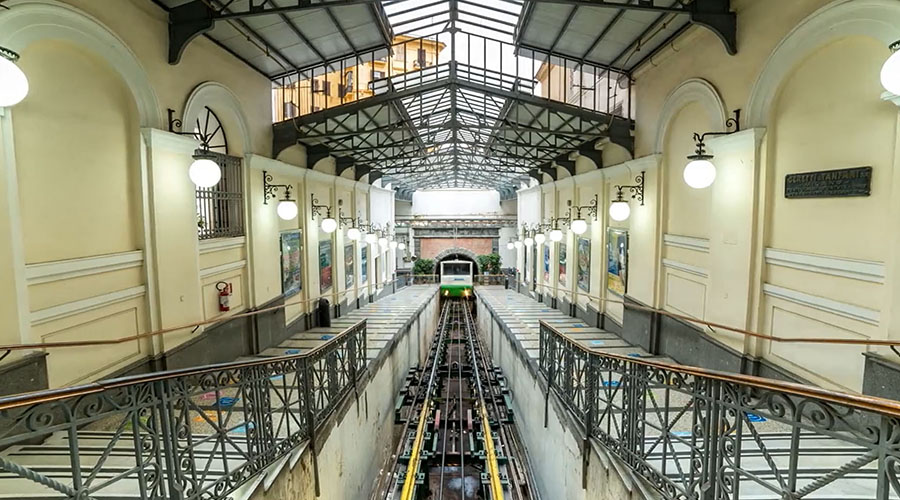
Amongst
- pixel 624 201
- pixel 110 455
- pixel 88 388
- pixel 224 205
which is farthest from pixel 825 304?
pixel 224 205

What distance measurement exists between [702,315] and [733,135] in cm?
255

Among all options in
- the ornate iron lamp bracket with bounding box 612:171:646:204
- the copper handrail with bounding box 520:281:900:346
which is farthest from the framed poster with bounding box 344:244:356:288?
the ornate iron lamp bracket with bounding box 612:171:646:204

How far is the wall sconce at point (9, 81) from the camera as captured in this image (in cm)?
262

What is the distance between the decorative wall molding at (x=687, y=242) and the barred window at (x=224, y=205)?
736cm

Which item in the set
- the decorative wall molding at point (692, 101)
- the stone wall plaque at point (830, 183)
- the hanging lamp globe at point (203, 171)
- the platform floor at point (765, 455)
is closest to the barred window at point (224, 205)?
the hanging lamp globe at point (203, 171)

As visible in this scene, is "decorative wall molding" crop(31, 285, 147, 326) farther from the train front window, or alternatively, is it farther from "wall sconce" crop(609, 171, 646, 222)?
the train front window

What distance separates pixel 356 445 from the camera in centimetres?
648

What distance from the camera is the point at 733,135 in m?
5.13

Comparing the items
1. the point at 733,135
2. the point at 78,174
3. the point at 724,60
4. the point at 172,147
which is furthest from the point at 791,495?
the point at 172,147

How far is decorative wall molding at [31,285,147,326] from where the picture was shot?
3838 mm

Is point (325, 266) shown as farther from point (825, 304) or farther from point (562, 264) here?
point (825, 304)

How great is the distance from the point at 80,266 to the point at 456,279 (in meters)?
20.3

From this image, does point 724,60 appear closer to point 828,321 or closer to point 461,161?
point 828,321

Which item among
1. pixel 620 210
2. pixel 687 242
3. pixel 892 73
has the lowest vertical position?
pixel 687 242
